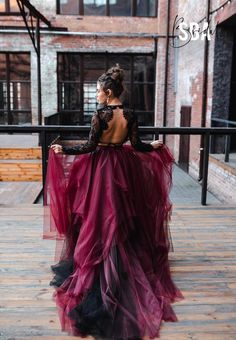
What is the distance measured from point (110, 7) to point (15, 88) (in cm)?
427

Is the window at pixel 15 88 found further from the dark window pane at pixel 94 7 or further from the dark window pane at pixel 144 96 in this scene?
the dark window pane at pixel 144 96

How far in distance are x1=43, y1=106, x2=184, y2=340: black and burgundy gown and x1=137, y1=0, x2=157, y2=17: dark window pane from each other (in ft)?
38.4

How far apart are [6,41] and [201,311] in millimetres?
12755

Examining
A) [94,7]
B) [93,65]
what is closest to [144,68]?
[93,65]

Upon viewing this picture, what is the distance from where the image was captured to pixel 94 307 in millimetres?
2111

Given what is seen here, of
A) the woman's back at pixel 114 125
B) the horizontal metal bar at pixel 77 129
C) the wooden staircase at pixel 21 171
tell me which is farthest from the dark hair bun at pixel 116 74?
the wooden staircase at pixel 21 171

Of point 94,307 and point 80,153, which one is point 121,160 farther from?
point 94,307

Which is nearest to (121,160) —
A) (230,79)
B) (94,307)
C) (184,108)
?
(94,307)

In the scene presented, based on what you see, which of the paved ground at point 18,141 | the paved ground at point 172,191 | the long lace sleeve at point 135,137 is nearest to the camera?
the long lace sleeve at point 135,137

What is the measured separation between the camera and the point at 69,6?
1312cm

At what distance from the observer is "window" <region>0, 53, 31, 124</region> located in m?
13.5

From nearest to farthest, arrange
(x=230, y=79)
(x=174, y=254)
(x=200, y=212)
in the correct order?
1. (x=174, y=254)
2. (x=200, y=212)
3. (x=230, y=79)

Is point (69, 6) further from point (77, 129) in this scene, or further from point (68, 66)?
point (77, 129)

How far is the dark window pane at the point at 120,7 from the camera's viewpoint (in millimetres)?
13242
